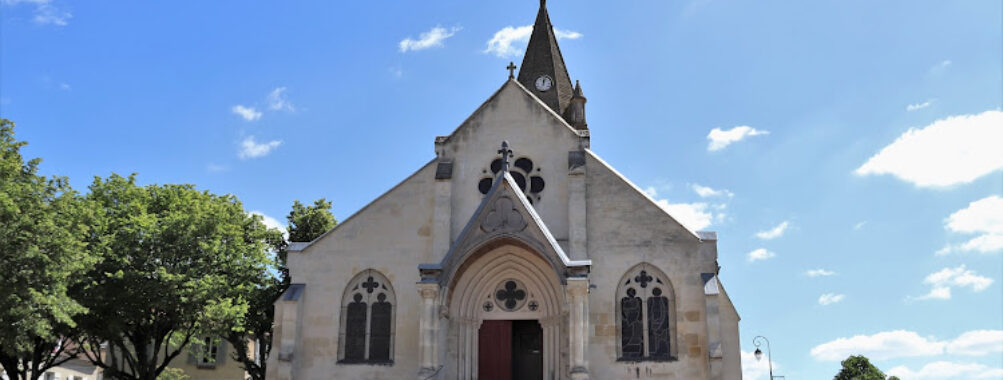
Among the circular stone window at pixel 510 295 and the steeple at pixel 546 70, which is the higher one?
the steeple at pixel 546 70

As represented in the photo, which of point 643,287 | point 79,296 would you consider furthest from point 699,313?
point 79,296

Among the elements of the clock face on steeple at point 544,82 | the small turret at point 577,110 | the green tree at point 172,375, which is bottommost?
the green tree at point 172,375

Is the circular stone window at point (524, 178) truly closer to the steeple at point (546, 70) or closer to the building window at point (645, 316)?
the building window at point (645, 316)

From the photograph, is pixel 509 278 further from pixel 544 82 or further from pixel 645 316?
pixel 544 82

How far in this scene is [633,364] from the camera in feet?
72.8

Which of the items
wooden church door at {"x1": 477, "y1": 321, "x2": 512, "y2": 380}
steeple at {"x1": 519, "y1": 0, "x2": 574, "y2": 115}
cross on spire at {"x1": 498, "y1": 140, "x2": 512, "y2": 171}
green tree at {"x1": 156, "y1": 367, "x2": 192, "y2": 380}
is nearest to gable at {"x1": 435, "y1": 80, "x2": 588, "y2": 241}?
cross on spire at {"x1": 498, "y1": 140, "x2": 512, "y2": 171}

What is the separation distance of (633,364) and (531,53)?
2002 cm

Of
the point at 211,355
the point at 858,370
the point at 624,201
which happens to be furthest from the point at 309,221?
the point at 858,370

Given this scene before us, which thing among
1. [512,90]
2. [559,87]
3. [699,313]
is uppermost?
[559,87]

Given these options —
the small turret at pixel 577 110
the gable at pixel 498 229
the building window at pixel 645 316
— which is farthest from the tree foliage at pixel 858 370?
the gable at pixel 498 229

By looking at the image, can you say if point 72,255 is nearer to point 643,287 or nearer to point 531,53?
point 643,287

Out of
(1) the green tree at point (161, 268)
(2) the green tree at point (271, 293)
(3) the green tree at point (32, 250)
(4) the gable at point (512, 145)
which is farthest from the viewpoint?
(2) the green tree at point (271, 293)

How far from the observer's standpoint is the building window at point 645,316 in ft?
73.6

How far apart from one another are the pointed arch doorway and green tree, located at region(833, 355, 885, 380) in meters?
40.4
